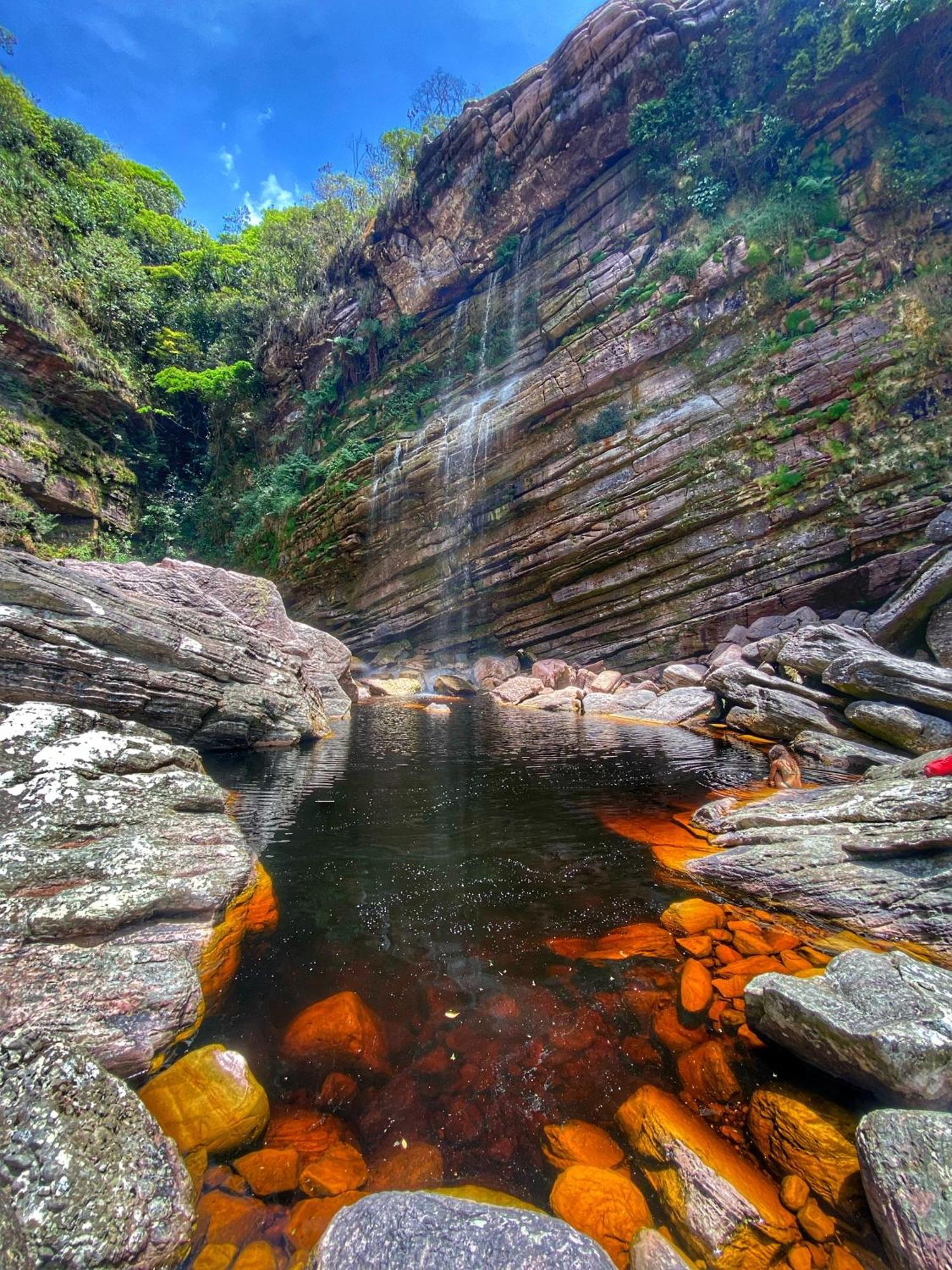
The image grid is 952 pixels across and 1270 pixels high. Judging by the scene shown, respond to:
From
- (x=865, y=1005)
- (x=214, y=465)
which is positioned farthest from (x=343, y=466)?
(x=865, y=1005)

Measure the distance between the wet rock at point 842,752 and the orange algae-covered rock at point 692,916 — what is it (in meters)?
5.23

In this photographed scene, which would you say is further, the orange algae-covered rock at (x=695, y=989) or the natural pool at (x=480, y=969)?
the orange algae-covered rock at (x=695, y=989)

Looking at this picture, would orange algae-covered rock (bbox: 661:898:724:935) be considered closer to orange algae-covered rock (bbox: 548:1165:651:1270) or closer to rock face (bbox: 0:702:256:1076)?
orange algae-covered rock (bbox: 548:1165:651:1270)

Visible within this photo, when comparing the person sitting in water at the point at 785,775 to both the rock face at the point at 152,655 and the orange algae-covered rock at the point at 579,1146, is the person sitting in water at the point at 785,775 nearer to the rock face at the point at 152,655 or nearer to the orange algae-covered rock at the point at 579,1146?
the orange algae-covered rock at the point at 579,1146

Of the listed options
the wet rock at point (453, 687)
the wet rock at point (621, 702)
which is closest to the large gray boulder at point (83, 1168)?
the wet rock at point (621, 702)

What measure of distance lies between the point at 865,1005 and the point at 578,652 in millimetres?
18828

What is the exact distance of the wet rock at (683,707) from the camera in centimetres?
1368

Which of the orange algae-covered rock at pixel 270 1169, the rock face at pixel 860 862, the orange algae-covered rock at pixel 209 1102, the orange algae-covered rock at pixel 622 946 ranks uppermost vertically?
the rock face at pixel 860 862

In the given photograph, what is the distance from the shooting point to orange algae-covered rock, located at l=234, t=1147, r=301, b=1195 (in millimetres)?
2281

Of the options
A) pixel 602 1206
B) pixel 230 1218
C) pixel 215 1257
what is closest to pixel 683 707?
pixel 602 1206

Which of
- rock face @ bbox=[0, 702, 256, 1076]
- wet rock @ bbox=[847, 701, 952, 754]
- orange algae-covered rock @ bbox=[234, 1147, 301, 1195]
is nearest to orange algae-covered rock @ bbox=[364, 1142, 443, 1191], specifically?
orange algae-covered rock @ bbox=[234, 1147, 301, 1195]

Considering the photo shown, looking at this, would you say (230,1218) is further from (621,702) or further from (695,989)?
(621,702)

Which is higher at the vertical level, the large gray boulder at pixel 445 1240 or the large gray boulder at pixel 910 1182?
the large gray boulder at pixel 910 1182

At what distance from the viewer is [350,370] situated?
29328mm
